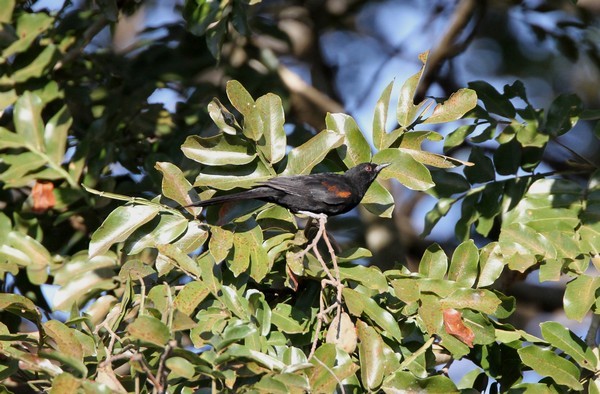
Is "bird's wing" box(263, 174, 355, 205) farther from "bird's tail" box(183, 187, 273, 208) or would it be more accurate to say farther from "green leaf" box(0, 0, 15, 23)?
"green leaf" box(0, 0, 15, 23)

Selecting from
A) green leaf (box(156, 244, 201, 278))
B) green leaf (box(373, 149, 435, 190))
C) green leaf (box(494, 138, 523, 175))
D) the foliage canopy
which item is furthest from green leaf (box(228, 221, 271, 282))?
green leaf (box(494, 138, 523, 175))

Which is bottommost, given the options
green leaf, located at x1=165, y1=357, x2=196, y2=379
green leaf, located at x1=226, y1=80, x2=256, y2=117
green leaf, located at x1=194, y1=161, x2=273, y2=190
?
green leaf, located at x1=194, y1=161, x2=273, y2=190

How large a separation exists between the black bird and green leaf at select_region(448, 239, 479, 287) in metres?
0.40

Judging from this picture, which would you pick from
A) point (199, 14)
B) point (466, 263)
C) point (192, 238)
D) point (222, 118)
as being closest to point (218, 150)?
point (222, 118)

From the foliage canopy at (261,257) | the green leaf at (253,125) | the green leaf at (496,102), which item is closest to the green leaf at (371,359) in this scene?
the foliage canopy at (261,257)

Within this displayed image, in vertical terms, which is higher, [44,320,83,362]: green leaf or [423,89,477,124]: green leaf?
[423,89,477,124]: green leaf

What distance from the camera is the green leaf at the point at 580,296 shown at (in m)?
2.76

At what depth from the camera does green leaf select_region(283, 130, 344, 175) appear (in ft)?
9.46

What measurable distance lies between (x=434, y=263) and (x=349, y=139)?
54cm

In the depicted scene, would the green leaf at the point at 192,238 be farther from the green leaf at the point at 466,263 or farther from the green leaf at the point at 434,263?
the green leaf at the point at 466,263

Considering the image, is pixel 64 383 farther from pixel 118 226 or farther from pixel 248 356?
pixel 118 226

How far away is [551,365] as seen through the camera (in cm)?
265

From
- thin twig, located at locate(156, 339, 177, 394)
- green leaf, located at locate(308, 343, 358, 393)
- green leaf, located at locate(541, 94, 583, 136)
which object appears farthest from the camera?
green leaf, located at locate(541, 94, 583, 136)

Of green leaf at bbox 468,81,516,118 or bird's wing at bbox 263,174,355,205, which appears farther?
green leaf at bbox 468,81,516,118
